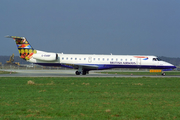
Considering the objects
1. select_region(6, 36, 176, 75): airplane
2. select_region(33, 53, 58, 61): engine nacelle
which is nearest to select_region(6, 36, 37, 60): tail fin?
select_region(6, 36, 176, 75): airplane

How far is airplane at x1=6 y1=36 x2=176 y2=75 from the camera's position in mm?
35250

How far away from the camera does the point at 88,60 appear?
35625 millimetres

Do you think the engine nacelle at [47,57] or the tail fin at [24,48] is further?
the tail fin at [24,48]

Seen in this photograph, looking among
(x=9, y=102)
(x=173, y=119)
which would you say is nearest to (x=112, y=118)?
(x=173, y=119)

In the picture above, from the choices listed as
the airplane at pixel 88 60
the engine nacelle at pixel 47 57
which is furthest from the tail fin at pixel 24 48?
the engine nacelle at pixel 47 57

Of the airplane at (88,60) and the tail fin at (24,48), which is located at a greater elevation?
the tail fin at (24,48)

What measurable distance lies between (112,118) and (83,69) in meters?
28.3

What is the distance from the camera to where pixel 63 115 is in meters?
8.43

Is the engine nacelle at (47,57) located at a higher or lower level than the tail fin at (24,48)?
lower

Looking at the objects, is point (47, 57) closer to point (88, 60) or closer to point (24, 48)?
point (24, 48)

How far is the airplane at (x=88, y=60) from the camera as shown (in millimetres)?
35250

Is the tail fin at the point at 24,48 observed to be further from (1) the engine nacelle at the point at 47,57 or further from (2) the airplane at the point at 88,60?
(1) the engine nacelle at the point at 47,57

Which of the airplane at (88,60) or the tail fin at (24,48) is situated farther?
the tail fin at (24,48)

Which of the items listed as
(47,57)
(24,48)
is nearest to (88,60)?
(47,57)
